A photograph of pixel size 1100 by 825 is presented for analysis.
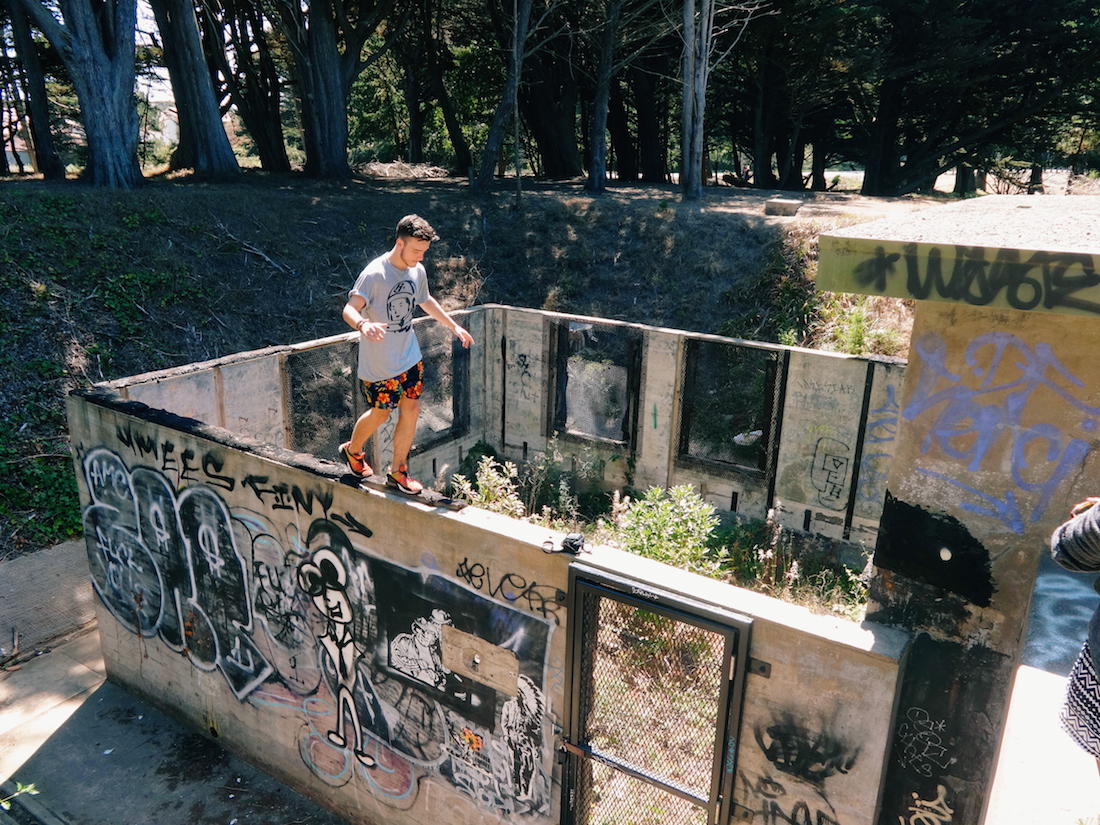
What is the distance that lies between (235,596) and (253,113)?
70.2ft

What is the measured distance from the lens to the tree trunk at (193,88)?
17266mm

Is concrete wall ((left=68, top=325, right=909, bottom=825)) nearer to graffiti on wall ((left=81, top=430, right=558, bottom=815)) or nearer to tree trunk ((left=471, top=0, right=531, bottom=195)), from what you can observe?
graffiti on wall ((left=81, top=430, right=558, bottom=815))

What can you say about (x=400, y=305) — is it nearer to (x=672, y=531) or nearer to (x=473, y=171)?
(x=672, y=531)

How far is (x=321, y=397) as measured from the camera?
26.8 ft

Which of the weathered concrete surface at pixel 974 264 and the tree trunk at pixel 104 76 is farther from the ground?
the tree trunk at pixel 104 76

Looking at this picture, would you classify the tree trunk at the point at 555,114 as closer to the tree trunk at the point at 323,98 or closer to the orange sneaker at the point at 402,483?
the tree trunk at the point at 323,98

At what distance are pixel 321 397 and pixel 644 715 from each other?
16.7ft

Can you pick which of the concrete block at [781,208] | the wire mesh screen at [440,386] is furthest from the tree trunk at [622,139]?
the wire mesh screen at [440,386]

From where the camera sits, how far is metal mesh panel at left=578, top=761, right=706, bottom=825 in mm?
4188

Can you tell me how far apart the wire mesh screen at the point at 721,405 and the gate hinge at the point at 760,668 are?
6.01 m

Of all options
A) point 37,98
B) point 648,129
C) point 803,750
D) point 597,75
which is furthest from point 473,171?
point 803,750

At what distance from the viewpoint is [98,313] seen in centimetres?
1089

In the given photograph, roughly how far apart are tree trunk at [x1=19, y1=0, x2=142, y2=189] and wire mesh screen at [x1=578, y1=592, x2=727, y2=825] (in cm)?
1454

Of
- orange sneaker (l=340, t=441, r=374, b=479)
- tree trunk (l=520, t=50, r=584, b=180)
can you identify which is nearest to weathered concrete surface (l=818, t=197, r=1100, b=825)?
orange sneaker (l=340, t=441, r=374, b=479)
